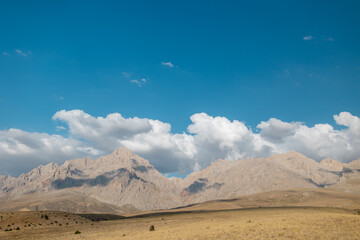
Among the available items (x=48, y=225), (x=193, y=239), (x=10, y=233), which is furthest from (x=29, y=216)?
(x=193, y=239)

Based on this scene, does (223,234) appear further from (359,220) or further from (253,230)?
(359,220)

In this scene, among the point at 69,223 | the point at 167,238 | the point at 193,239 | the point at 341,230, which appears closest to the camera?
the point at 341,230

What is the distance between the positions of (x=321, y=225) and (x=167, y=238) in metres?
19.5

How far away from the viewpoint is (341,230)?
29828mm

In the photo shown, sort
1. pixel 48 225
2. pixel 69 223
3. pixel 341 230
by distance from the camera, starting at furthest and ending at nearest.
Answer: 1. pixel 69 223
2. pixel 48 225
3. pixel 341 230

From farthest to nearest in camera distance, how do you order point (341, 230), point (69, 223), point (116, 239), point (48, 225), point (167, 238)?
1. point (69, 223)
2. point (48, 225)
3. point (116, 239)
4. point (167, 238)
5. point (341, 230)

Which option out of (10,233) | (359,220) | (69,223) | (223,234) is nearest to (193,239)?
(223,234)

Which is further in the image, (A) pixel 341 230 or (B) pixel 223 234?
(B) pixel 223 234

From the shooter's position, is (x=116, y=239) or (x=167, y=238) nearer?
(x=167, y=238)

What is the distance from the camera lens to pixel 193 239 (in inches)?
1272

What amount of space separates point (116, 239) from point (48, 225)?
37.2 metres

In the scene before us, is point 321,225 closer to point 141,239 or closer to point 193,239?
point 193,239

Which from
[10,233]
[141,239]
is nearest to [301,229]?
[141,239]

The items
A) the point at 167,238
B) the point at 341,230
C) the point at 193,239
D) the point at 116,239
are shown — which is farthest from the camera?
the point at 116,239
